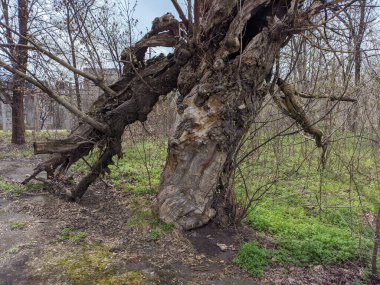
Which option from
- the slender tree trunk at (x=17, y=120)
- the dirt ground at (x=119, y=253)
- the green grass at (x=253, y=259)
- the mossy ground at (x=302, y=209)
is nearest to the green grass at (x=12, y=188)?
the dirt ground at (x=119, y=253)

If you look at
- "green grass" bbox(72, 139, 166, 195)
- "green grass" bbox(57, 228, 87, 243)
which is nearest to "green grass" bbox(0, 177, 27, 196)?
"green grass" bbox(72, 139, 166, 195)

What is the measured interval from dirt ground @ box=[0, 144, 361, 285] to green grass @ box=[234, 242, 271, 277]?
0.08 m

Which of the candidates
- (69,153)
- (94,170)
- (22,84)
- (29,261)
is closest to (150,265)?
(29,261)

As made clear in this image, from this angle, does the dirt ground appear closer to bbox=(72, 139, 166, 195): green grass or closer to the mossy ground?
the mossy ground

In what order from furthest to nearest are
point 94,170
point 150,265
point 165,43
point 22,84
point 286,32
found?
point 22,84 → point 94,170 → point 165,43 → point 286,32 → point 150,265

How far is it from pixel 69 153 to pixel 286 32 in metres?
3.93

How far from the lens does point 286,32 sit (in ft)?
13.1

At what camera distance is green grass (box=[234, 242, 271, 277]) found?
137 inches

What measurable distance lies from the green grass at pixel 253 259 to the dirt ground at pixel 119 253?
0.08m

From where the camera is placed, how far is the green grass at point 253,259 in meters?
3.48

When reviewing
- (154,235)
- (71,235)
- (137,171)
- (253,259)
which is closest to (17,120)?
(137,171)

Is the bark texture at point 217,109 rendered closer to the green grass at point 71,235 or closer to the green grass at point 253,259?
the green grass at point 253,259

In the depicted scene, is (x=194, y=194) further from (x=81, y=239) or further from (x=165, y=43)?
(x=165, y=43)

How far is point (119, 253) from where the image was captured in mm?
3754
